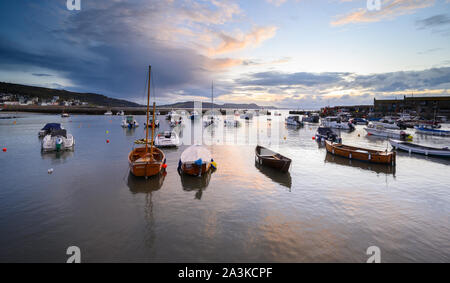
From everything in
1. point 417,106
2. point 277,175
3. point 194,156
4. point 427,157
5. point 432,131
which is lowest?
point 277,175

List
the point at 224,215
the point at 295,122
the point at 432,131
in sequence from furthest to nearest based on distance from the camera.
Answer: the point at 295,122 < the point at 432,131 < the point at 224,215

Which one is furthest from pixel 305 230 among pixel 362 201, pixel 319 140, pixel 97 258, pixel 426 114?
pixel 426 114

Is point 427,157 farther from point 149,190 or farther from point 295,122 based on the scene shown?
point 295,122

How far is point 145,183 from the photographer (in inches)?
653

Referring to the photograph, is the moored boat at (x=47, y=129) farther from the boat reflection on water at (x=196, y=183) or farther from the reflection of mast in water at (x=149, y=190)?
the boat reflection on water at (x=196, y=183)

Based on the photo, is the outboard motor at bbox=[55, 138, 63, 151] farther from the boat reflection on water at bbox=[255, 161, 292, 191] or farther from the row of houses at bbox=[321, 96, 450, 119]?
the row of houses at bbox=[321, 96, 450, 119]

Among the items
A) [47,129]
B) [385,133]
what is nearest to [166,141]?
→ [47,129]

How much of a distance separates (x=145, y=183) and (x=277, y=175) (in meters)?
11.4

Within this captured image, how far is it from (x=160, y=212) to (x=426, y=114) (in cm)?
12467

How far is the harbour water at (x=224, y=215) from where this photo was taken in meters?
8.68

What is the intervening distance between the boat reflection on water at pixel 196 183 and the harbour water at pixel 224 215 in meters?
0.08

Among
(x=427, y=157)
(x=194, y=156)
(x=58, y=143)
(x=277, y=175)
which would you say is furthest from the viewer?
(x=427, y=157)

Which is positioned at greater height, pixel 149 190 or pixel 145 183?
pixel 145 183
